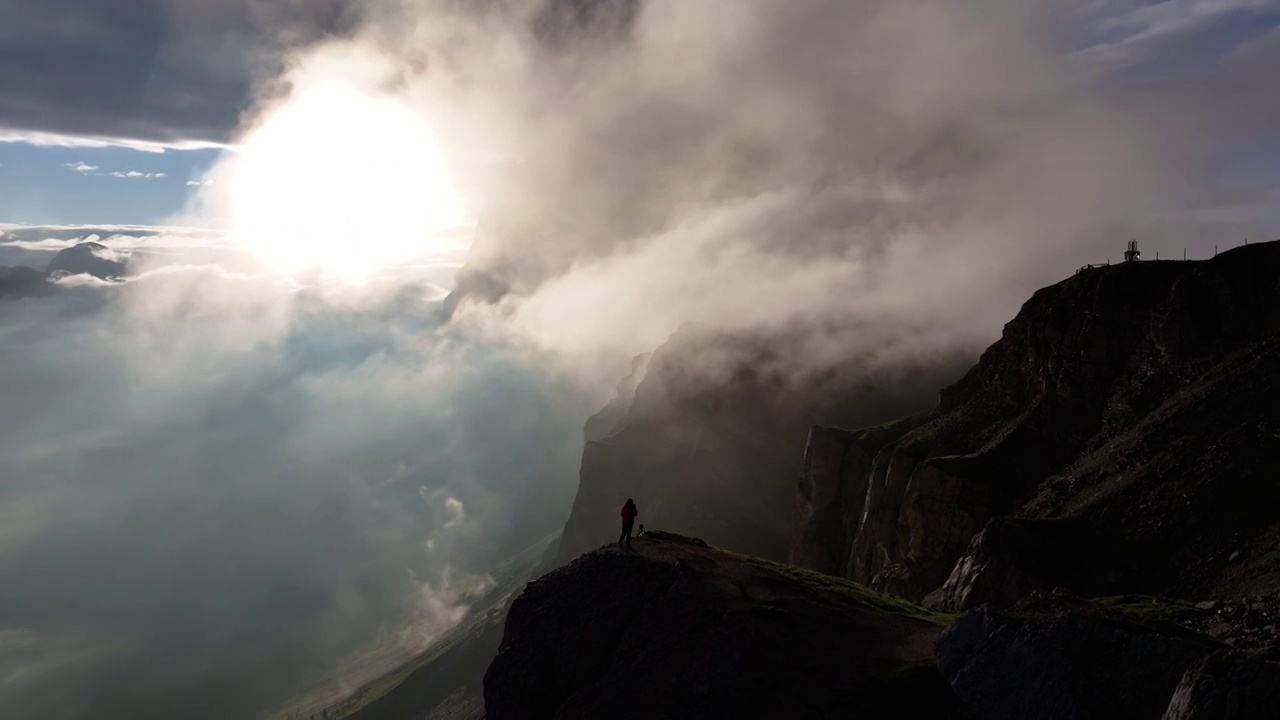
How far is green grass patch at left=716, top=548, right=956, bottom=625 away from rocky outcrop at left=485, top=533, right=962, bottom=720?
0.18 metres

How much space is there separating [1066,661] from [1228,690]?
5.92 meters

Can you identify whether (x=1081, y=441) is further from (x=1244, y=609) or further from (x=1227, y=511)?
(x=1244, y=609)

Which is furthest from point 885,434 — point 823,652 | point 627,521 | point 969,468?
point 823,652

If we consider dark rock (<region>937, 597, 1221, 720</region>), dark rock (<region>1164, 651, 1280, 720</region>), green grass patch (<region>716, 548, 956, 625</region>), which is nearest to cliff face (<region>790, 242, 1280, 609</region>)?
green grass patch (<region>716, 548, 956, 625</region>)

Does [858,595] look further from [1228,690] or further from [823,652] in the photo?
[1228,690]

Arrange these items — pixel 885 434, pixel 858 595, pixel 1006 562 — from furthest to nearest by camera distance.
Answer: pixel 885 434 < pixel 1006 562 < pixel 858 595

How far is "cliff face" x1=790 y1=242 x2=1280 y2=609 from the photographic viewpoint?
5744 centimetres

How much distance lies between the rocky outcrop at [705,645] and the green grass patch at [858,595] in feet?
0.59

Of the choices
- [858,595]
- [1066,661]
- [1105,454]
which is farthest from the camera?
[1105,454]

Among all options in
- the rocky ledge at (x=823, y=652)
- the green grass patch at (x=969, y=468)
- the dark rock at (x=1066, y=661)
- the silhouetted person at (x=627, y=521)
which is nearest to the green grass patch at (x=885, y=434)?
the green grass patch at (x=969, y=468)

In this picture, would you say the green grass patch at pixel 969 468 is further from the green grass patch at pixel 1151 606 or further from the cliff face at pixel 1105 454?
the green grass patch at pixel 1151 606

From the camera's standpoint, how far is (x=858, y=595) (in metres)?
51.8

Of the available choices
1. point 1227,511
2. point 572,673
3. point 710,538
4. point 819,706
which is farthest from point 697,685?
point 710,538

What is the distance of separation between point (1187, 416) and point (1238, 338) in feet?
35.1
